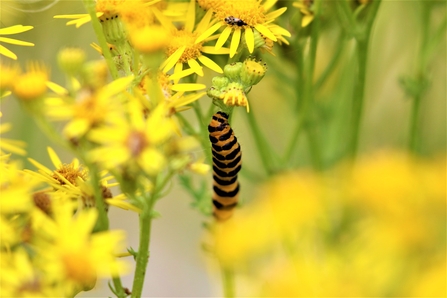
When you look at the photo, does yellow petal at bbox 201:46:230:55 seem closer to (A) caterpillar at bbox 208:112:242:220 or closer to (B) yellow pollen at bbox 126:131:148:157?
(A) caterpillar at bbox 208:112:242:220

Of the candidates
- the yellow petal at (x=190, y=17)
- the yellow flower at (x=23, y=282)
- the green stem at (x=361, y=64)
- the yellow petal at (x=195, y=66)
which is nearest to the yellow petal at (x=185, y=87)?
the yellow petal at (x=195, y=66)

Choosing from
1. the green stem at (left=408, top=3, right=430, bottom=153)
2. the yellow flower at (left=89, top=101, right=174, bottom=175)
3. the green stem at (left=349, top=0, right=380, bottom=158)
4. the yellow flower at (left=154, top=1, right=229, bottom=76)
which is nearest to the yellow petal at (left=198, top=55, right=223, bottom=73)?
the yellow flower at (left=154, top=1, right=229, bottom=76)

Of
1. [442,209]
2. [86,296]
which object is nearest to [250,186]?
[86,296]

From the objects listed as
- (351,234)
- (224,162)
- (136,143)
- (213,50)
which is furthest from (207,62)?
(351,234)

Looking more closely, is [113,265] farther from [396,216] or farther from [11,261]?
[396,216]

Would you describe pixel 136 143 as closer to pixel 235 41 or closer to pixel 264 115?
pixel 235 41

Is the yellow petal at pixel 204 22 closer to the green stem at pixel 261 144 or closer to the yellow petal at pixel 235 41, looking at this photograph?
the yellow petal at pixel 235 41
